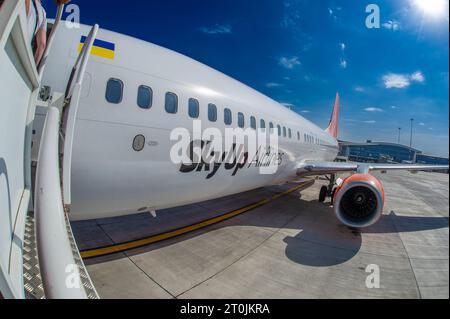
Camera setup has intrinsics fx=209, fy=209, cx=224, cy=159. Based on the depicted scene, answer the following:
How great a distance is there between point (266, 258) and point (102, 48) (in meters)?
5.03

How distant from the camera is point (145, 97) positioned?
11.5 ft

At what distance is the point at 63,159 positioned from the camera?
8.13 feet

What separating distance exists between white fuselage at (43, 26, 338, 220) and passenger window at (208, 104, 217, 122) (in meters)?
0.10

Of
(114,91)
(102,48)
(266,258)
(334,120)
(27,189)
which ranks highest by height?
(334,120)

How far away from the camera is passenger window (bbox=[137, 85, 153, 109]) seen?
343 centimetres

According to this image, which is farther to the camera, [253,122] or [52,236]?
[253,122]

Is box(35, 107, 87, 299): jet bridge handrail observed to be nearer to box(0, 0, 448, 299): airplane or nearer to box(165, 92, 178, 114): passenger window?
box(0, 0, 448, 299): airplane

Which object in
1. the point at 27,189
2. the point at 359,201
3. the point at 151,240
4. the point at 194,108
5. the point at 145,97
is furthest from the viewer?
the point at 359,201

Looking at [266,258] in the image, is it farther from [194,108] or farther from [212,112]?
[194,108]

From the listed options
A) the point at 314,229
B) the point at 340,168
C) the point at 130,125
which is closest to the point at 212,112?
the point at 130,125

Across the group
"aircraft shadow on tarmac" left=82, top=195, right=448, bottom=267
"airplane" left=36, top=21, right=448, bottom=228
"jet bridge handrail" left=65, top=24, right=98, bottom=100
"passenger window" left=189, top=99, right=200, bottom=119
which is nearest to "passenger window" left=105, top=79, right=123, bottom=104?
"airplane" left=36, top=21, right=448, bottom=228
